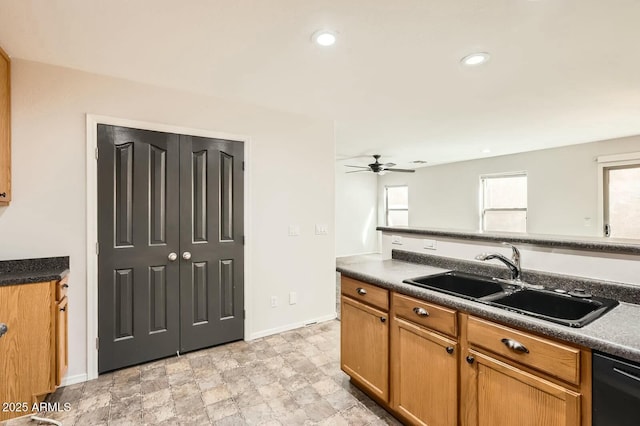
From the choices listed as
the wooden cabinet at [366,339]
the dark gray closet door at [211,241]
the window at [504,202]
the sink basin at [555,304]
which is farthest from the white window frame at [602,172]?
the dark gray closet door at [211,241]

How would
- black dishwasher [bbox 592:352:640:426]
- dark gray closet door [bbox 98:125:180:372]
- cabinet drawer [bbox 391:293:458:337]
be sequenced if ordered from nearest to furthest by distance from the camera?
black dishwasher [bbox 592:352:640:426] → cabinet drawer [bbox 391:293:458:337] → dark gray closet door [bbox 98:125:180:372]

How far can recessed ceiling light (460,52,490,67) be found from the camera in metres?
2.27

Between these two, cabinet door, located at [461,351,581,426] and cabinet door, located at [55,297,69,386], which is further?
cabinet door, located at [55,297,69,386]

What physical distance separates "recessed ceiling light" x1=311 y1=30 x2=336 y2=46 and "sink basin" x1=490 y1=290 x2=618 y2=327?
70.8 inches

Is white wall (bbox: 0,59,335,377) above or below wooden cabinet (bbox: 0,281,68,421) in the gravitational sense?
above

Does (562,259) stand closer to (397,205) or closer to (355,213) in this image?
(355,213)

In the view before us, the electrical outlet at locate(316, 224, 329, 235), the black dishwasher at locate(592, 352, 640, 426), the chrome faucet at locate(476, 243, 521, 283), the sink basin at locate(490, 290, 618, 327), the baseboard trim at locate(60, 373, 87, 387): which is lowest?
the baseboard trim at locate(60, 373, 87, 387)

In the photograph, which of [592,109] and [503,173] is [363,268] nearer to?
[592,109]

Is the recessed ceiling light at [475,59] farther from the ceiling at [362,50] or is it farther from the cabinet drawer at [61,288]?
the cabinet drawer at [61,288]

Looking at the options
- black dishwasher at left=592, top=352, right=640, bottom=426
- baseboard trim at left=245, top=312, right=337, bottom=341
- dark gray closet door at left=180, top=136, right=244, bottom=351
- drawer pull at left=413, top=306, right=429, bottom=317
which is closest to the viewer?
black dishwasher at left=592, top=352, right=640, bottom=426

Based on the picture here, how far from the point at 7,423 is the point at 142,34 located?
102 inches

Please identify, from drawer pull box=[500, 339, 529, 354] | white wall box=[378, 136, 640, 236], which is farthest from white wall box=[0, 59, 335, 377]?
white wall box=[378, 136, 640, 236]

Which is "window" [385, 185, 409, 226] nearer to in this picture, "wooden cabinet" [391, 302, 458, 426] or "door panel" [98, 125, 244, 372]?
"door panel" [98, 125, 244, 372]

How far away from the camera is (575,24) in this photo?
189 cm
